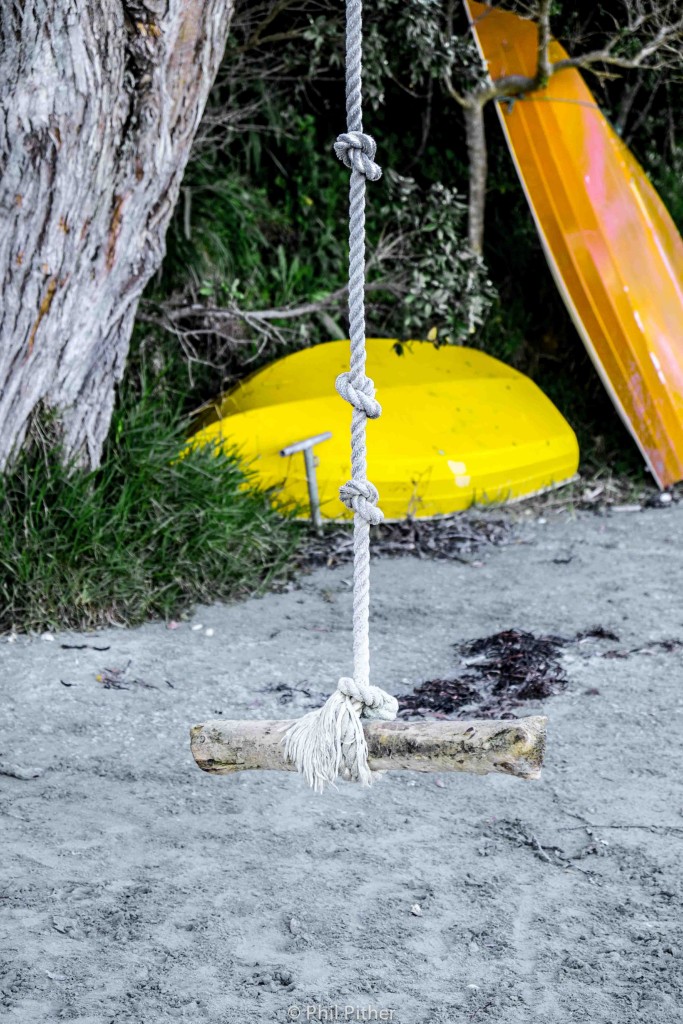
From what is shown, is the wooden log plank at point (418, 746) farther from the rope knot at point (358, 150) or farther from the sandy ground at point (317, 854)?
the rope knot at point (358, 150)

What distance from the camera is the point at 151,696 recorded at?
3.17 meters

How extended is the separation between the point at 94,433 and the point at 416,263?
5.55 feet

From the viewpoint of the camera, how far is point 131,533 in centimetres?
376

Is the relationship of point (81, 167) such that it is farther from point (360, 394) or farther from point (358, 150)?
point (360, 394)

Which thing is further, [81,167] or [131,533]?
[131,533]

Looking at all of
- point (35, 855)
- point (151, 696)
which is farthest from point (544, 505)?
point (35, 855)

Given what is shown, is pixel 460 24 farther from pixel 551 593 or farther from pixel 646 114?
pixel 551 593

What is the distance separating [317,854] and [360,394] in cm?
110

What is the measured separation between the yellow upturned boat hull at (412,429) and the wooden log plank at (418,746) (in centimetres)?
262

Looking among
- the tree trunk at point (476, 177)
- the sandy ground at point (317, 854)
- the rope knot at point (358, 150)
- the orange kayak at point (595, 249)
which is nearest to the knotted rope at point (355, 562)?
the rope knot at point (358, 150)

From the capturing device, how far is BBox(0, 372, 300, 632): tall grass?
3.54 metres

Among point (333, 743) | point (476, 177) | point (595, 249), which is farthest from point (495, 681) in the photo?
point (476, 177)

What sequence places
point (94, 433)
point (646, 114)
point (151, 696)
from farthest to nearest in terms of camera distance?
point (646, 114)
point (94, 433)
point (151, 696)

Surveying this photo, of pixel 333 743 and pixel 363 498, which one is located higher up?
pixel 363 498
